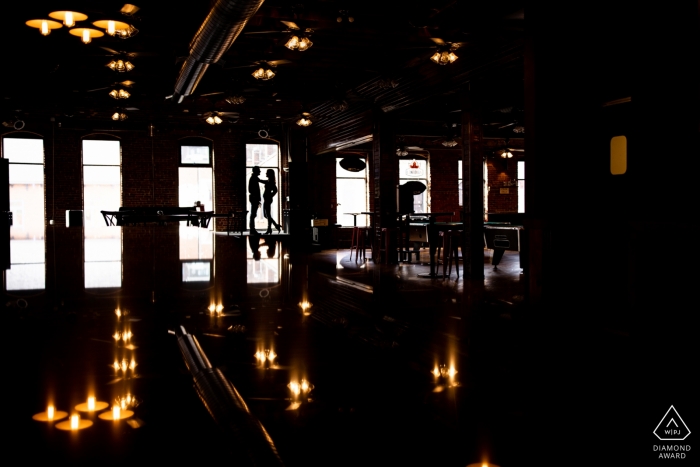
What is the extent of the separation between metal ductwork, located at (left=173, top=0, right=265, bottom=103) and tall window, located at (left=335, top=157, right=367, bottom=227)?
909cm

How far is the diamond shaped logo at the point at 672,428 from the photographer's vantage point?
6.37 ft

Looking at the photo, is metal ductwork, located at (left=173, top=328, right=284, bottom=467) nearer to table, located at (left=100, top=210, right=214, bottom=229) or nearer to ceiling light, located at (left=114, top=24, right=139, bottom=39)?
ceiling light, located at (left=114, top=24, right=139, bottom=39)

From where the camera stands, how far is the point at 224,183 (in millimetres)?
16500

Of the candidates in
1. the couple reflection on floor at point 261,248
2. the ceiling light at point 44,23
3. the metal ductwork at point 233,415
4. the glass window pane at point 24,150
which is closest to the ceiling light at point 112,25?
the ceiling light at point 44,23

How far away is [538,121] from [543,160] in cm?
35

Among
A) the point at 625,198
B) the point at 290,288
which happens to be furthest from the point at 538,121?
the point at 290,288

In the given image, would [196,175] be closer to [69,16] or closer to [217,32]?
[217,32]

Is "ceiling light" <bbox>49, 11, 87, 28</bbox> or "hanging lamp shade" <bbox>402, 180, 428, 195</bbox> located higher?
"ceiling light" <bbox>49, 11, 87, 28</bbox>

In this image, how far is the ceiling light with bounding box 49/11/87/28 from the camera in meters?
5.37

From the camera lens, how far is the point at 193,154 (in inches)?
639

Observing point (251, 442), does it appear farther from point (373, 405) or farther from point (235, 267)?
point (235, 267)

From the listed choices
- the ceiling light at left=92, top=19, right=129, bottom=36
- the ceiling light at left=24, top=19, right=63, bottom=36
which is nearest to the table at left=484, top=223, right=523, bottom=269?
the ceiling light at left=92, top=19, right=129, bottom=36

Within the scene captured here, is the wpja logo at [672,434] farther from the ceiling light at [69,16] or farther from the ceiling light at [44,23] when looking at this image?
the ceiling light at [44,23]

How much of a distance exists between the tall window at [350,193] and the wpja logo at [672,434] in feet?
50.2
